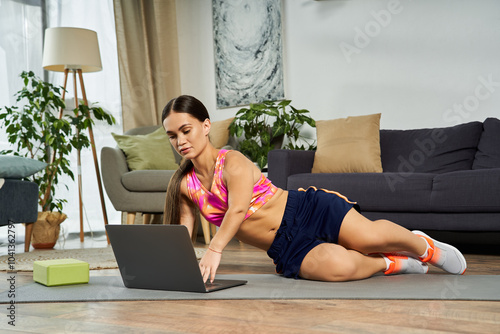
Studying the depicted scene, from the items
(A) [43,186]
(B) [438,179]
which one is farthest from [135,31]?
(B) [438,179]

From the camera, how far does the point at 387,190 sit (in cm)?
311

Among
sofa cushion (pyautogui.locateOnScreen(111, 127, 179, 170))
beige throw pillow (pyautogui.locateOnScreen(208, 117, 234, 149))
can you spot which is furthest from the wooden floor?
beige throw pillow (pyautogui.locateOnScreen(208, 117, 234, 149))

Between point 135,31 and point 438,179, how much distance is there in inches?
121

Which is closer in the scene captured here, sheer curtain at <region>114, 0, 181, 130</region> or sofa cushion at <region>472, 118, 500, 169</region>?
sofa cushion at <region>472, 118, 500, 169</region>

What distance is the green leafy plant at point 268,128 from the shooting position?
4.23 metres

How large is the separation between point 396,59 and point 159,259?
288cm

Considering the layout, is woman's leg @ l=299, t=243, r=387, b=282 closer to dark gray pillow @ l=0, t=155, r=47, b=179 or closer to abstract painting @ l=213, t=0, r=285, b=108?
Result: dark gray pillow @ l=0, t=155, r=47, b=179

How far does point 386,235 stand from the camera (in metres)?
1.95

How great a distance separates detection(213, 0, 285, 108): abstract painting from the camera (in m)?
4.67

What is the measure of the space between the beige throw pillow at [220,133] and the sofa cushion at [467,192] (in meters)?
1.87

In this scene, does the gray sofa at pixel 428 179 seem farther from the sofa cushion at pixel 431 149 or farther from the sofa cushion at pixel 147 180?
the sofa cushion at pixel 147 180

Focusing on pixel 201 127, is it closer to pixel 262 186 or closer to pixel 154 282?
pixel 262 186

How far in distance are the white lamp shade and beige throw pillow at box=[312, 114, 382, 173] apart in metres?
1.85

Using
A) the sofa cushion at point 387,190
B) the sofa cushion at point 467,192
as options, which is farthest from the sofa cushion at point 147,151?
the sofa cushion at point 467,192
